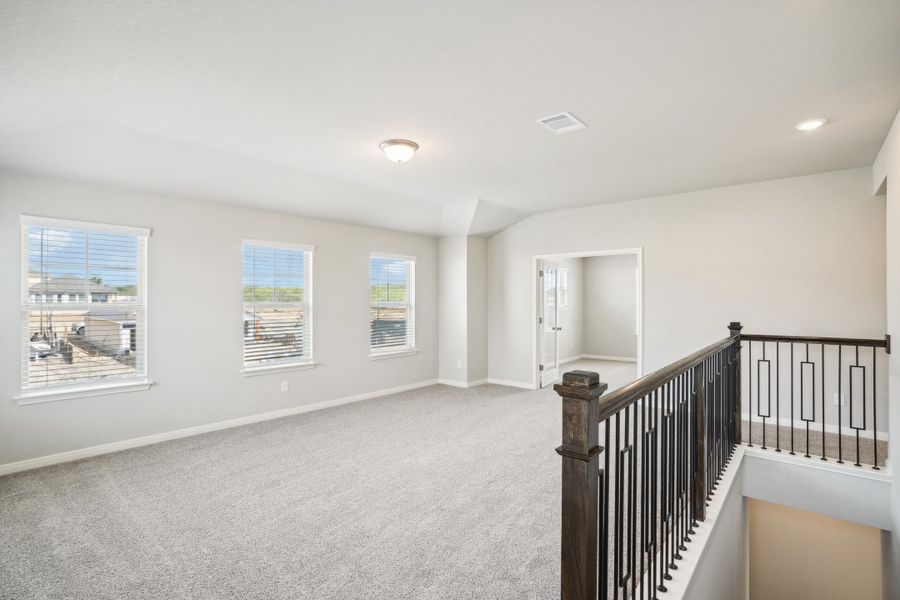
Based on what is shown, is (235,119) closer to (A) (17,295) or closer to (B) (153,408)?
(A) (17,295)

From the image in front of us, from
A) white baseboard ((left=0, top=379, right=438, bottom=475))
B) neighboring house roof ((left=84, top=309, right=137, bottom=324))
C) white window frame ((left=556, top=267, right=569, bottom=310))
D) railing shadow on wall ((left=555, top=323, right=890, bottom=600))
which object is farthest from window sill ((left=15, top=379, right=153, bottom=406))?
white window frame ((left=556, top=267, right=569, bottom=310))

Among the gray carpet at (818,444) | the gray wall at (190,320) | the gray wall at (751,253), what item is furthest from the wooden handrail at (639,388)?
the gray wall at (190,320)

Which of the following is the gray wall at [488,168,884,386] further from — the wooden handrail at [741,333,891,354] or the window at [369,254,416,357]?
the window at [369,254,416,357]

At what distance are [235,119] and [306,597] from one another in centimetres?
297

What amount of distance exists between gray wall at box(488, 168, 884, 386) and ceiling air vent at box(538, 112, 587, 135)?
8.97 ft

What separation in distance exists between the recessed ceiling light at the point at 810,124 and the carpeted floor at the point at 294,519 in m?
3.18

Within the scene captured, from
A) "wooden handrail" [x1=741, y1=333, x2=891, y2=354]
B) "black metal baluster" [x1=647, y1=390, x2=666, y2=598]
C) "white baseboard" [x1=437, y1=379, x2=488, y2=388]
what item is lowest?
"white baseboard" [x1=437, y1=379, x2=488, y2=388]

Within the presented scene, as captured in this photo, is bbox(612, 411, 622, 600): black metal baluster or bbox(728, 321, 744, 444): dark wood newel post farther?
bbox(728, 321, 744, 444): dark wood newel post

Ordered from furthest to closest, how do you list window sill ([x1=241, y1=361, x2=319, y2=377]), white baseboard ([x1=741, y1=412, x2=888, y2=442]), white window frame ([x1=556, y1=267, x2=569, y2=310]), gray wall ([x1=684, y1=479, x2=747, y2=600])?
white window frame ([x1=556, y1=267, x2=569, y2=310]), window sill ([x1=241, y1=361, x2=319, y2=377]), white baseboard ([x1=741, y1=412, x2=888, y2=442]), gray wall ([x1=684, y1=479, x2=747, y2=600])

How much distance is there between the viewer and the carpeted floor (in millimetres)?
2154

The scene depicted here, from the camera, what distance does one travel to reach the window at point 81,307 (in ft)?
11.8

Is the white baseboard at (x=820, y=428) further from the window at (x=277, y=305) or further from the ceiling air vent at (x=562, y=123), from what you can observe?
the window at (x=277, y=305)

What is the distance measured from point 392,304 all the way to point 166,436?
3.17m

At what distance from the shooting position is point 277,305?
5.16 metres
